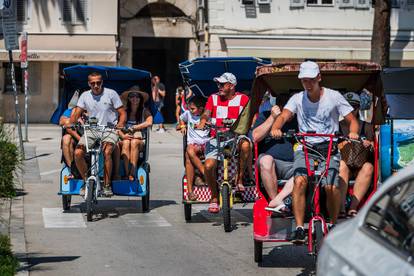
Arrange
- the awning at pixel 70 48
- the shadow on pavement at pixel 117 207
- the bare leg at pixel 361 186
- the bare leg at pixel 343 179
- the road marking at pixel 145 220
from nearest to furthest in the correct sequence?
the bare leg at pixel 343 179, the bare leg at pixel 361 186, the road marking at pixel 145 220, the shadow on pavement at pixel 117 207, the awning at pixel 70 48

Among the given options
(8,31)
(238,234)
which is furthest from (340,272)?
(8,31)

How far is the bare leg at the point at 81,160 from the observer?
48.7 feet

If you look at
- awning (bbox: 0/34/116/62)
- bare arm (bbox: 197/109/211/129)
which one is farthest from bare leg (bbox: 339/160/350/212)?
awning (bbox: 0/34/116/62)

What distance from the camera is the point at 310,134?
10.5 metres

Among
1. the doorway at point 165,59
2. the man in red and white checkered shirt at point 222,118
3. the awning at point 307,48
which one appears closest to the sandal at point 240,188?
the man in red and white checkered shirt at point 222,118

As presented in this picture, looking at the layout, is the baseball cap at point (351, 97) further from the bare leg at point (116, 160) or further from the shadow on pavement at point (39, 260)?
the bare leg at point (116, 160)

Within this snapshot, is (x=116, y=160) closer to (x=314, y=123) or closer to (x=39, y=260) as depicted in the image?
(x=39, y=260)

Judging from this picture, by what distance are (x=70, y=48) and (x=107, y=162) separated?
28.4 metres

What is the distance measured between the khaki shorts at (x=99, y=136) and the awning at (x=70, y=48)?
2752cm

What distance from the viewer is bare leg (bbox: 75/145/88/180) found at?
14852 millimetres

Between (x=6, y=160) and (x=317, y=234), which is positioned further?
(x=6, y=160)

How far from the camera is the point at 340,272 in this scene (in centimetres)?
592

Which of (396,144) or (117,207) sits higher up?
(396,144)

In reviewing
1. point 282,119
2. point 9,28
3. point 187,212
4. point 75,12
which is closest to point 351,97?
point 282,119
